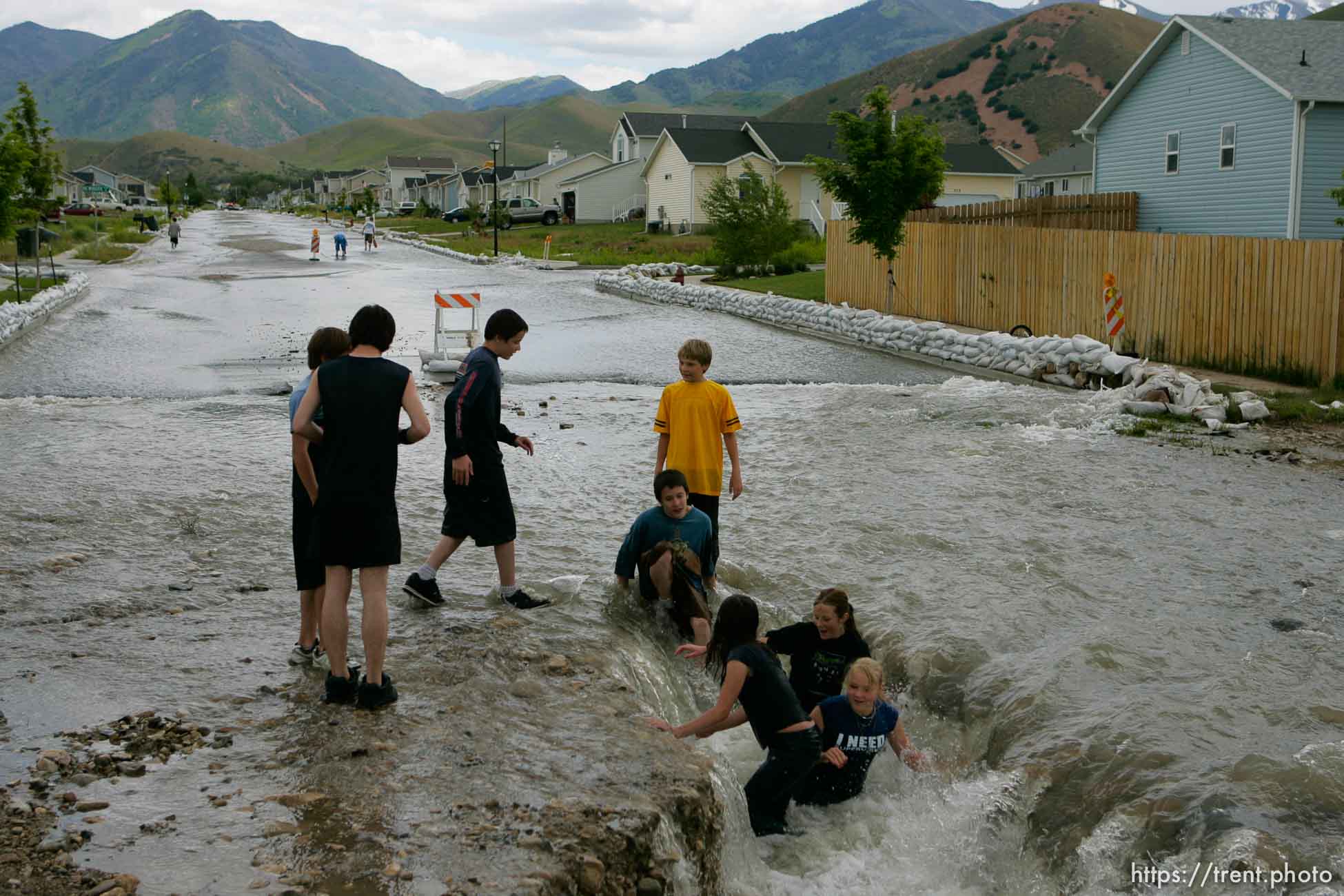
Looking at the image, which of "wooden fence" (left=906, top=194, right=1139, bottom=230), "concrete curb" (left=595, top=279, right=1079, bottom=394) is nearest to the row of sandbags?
"concrete curb" (left=595, top=279, right=1079, bottom=394)

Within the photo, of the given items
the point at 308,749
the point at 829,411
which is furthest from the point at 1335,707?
the point at 829,411

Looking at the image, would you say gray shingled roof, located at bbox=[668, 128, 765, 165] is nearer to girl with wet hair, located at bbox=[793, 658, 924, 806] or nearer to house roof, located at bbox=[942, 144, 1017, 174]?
house roof, located at bbox=[942, 144, 1017, 174]

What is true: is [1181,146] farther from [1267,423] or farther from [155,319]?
[155,319]

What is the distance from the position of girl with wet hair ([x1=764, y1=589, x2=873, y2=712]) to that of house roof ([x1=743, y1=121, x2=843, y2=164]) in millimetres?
56386

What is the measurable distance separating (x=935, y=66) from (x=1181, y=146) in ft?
398

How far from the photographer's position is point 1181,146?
31.0 m

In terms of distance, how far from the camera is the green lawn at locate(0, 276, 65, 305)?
2654cm

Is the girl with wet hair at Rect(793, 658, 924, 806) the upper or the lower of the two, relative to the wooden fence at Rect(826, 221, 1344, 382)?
lower

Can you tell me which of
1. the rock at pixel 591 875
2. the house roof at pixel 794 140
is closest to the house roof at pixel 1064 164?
the house roof at pixel 794 140

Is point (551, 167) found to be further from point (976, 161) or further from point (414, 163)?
point (414, 163)

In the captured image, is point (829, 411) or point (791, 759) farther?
point (829, 411)

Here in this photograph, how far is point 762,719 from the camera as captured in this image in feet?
18.3

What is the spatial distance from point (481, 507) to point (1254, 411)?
10052 millimetres

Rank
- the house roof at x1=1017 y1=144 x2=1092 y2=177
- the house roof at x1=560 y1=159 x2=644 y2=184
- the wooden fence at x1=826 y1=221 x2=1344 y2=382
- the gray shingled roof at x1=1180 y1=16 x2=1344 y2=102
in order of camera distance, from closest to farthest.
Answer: the wooden fence at x1=826 y1=221 x2=1344 y2=382 < the gray shingled roof at x1=1180 y1=16 x2=1344 y2=102 < the house roof at x1=1017 y1=144 x2=1092 y2=177 < the house roof at x1=560 y1=159 x2=644 y2=184
